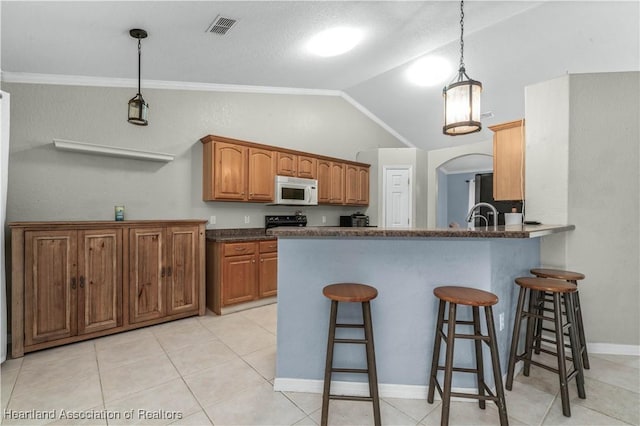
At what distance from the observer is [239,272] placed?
3693 millimetres

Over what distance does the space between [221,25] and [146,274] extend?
8.42 ft

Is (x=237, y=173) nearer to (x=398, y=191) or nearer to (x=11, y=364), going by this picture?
(x=11, y=364)

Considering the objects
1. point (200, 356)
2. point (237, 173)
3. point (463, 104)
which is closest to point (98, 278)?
point (200, 356)

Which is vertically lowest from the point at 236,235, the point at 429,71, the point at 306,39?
the point at 236,235

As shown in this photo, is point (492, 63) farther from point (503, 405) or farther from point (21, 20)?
point (21, 20)

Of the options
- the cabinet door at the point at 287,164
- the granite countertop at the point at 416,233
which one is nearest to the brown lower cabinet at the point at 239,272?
the cabinet door at the point at 287,164

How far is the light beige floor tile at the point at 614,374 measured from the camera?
2.09 m

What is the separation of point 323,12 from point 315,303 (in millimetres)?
2584

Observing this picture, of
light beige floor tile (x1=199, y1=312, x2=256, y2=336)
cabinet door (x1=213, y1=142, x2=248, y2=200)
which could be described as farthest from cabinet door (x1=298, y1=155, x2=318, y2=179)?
light beige floor tile (x1=199, y1=312, x2=256, y2=336)

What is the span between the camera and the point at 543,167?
9.16ft

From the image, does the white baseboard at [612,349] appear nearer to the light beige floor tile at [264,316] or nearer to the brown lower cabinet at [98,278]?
the light beige floor tile at [264,316]

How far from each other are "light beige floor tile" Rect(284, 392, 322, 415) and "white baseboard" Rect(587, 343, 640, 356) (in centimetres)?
249

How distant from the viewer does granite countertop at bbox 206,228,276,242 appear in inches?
144

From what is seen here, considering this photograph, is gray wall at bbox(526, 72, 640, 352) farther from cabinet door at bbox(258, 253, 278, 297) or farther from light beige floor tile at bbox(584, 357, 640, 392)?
cabinet door at bbox(258, 253, 278, 297)
